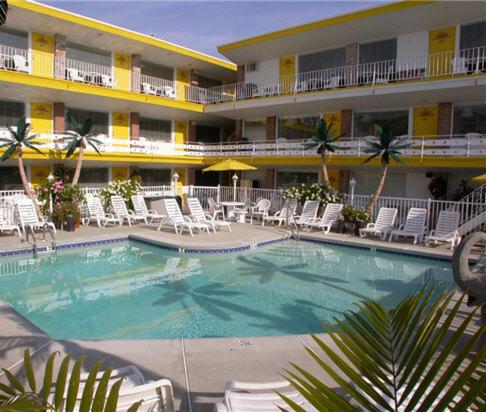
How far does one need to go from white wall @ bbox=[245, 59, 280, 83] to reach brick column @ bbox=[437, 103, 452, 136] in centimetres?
934

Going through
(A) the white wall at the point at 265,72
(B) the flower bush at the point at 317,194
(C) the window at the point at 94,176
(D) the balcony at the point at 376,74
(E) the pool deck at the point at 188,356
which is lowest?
(E) the pool deck at the point at 188,356

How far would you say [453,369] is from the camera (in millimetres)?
1315

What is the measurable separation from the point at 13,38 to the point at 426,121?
18.7 metres

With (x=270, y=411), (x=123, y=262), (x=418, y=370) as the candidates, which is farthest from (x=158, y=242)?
(x=418, y=370)

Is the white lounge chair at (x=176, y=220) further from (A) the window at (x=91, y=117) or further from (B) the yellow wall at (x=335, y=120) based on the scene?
(B) the yellow wall at (x=335, y=120)

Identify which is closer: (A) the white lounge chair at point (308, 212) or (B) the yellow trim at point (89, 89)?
(A) the white lounge chair at point (308, 212)

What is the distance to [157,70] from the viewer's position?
24.7m

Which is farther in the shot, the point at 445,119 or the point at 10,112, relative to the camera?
the point at 10,112

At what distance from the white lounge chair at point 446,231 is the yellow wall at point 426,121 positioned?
7.13 m

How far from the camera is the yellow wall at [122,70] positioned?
73.7 feet

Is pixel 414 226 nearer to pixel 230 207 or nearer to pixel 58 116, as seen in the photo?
pixel 230 207

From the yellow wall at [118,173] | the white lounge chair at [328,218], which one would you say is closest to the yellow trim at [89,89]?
the yellow wall at [118,173]

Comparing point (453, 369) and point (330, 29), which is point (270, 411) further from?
point (330, 29)

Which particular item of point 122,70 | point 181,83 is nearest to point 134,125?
point 122,70
